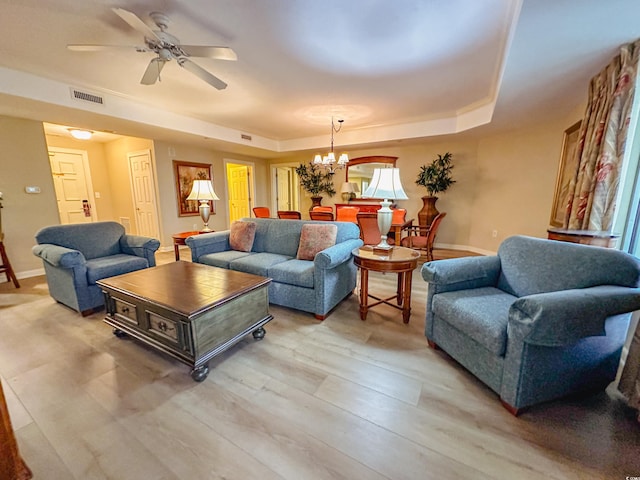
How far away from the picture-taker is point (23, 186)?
3.81 m

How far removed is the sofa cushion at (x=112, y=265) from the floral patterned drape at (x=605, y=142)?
176 inches

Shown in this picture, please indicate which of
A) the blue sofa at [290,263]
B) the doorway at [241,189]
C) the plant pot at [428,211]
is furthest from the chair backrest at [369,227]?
the doorway at [241,189]

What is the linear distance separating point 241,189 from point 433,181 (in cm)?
532

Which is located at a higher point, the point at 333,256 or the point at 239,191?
the point at 239,191

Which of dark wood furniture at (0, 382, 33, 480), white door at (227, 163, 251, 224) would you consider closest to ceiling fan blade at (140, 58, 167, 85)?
dark wood furniture at (0, 382, 33, 480)

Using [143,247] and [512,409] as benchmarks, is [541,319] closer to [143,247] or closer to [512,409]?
[512,409]

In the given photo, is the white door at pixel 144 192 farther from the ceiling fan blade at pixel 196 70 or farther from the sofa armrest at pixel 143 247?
the ceiling fan blade at pixel 196 70

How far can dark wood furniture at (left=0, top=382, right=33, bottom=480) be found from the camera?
915 mm

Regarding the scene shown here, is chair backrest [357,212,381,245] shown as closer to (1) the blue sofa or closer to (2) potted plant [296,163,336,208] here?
(1) the blue sofa

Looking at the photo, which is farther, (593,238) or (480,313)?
(593,238)

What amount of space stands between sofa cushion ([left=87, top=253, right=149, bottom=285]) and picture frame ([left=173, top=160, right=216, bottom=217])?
281cm

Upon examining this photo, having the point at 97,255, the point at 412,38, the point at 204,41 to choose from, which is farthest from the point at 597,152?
the point at 97,255

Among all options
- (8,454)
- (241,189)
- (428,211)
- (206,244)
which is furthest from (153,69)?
(241,189)

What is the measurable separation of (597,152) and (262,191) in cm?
706
